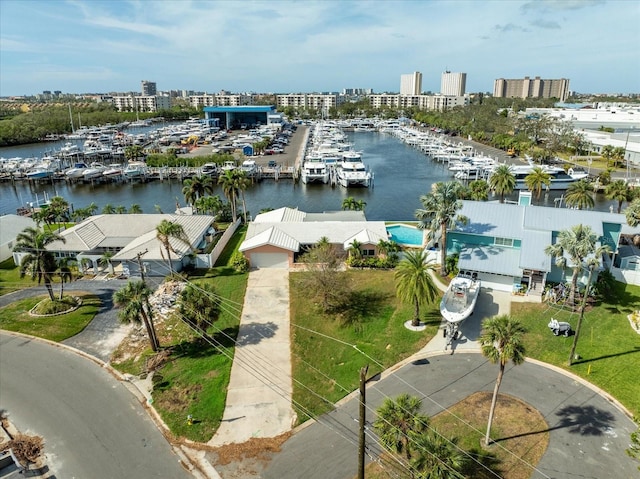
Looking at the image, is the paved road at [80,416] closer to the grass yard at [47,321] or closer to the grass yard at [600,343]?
the grass yard at [47,321]

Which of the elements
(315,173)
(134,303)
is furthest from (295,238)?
(315,173)

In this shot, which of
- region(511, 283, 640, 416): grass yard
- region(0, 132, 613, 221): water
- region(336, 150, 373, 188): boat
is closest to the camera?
region(511, 283, 640, 416): grass yard

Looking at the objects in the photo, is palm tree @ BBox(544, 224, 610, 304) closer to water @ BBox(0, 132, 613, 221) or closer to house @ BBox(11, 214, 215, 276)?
house @ BBox(11, 214, 215, 276)

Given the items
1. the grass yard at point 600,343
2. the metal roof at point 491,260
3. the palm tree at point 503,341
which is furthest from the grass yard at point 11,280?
the grass yard at point 600,343

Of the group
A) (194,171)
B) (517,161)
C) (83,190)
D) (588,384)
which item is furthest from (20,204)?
(517,161)

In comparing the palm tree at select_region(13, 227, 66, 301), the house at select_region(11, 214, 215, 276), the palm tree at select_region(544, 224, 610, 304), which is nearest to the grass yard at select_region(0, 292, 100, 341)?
the palm tree at select_region(13, 227, 66, 301)

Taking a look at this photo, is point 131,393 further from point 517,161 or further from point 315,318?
point 517,161
